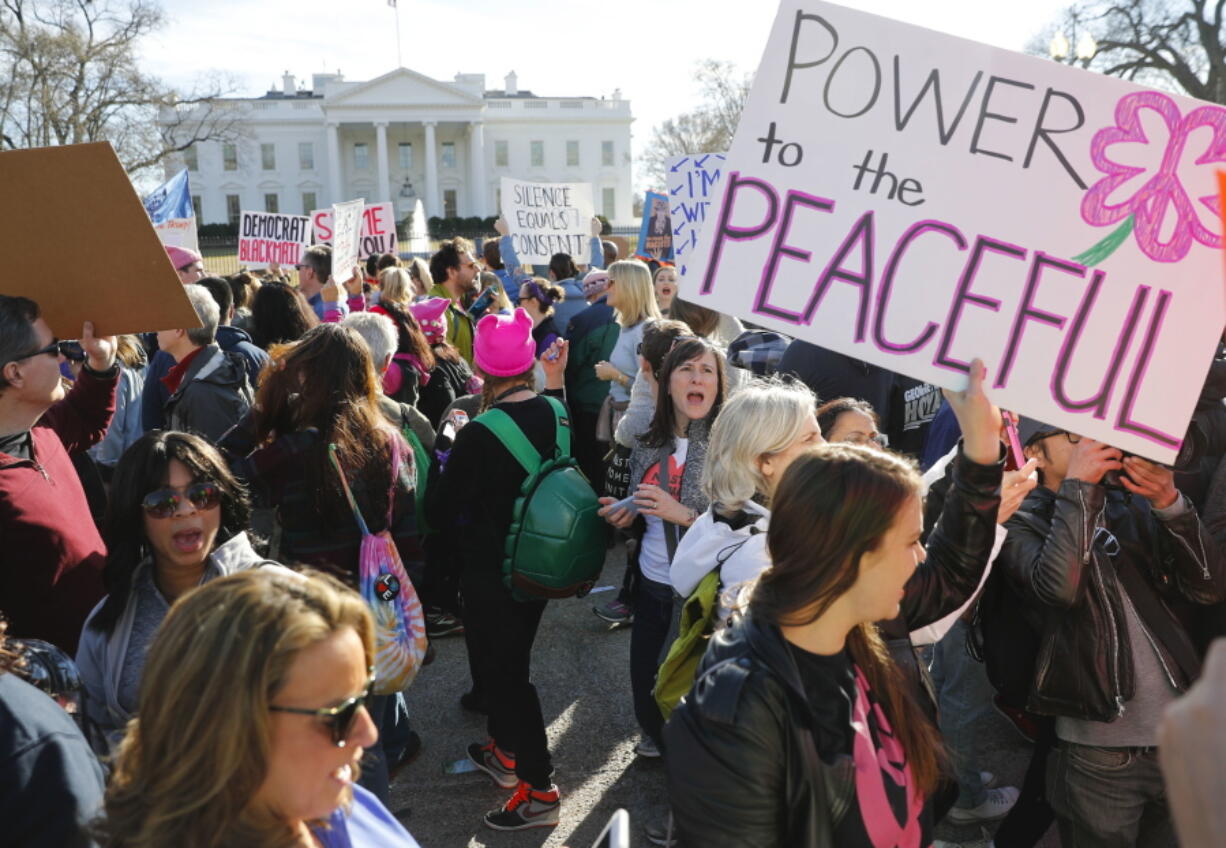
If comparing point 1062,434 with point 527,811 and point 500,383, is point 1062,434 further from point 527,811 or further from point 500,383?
point 527,811

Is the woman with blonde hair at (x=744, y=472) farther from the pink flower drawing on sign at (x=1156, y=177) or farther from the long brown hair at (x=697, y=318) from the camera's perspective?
the long brown hair at (x=697, y=318)

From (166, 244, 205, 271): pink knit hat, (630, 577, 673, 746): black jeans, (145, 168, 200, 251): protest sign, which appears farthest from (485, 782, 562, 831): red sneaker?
(145, 168, 200, 251): protest sign

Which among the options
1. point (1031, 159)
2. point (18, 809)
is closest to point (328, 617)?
point (18, 809)

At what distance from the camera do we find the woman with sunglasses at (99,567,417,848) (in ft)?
4.61

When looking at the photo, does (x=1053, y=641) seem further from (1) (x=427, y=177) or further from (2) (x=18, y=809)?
(1) (x=427, y=177)

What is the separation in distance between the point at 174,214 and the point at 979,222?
10.2 m

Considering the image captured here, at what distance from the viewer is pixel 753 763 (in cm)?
167

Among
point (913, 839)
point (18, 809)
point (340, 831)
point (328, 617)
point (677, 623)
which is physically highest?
point (328, 617)

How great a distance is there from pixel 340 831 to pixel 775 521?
0.95 meters

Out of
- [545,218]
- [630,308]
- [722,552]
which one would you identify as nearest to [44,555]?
[722,552]

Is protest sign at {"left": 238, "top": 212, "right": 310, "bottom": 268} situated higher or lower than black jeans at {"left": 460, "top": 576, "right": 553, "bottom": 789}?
higher

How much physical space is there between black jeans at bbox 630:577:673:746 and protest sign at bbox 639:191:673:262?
7.15 meters

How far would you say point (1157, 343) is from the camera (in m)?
2.12

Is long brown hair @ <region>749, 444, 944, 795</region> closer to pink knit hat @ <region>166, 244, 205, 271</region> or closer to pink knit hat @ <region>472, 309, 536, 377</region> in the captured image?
pink knit hat @ <region>472, 309, 536, 377</region>
